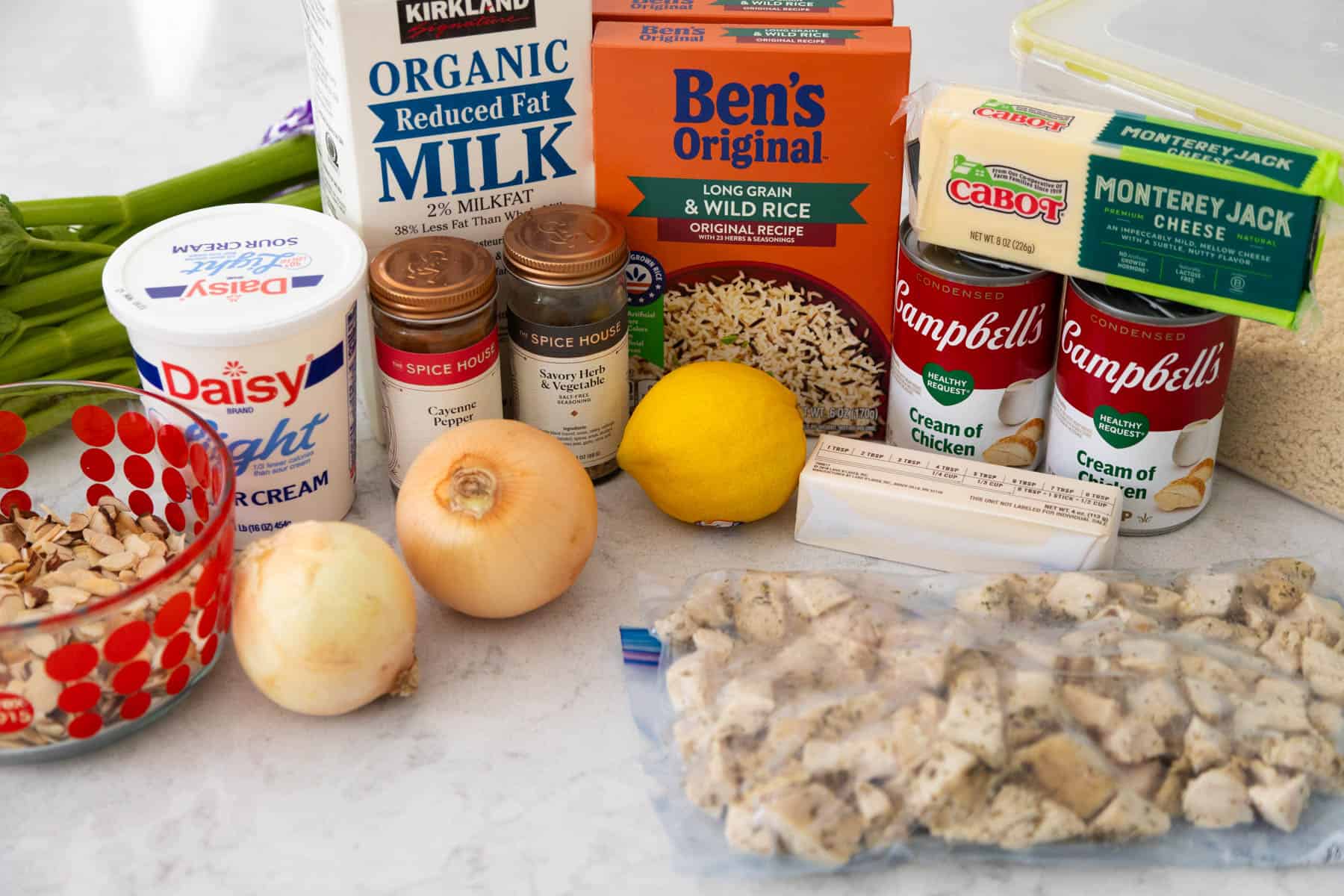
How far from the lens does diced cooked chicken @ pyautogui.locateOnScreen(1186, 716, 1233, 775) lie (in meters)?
0.99

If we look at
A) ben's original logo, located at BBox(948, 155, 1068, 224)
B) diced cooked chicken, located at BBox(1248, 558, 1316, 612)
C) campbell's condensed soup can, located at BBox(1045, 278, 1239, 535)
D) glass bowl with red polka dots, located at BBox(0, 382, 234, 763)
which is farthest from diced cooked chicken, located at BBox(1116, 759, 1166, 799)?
glass bowl with red polka dots, located at BBox(0, 382, 234, 763)

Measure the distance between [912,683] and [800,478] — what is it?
0.84ft

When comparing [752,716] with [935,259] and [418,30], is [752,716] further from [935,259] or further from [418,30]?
[418,30]

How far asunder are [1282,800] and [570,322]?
2.16 ft

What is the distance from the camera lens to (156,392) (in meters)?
1.19

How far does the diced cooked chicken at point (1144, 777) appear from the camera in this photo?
0.99 m

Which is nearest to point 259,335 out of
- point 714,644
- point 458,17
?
point 458,17

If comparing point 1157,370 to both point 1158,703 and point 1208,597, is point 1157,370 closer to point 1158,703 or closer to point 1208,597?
point 1208,597

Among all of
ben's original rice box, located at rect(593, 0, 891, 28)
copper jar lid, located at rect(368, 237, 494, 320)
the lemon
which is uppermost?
ben's original rice box, located at rect(593, 0, 891, 28)

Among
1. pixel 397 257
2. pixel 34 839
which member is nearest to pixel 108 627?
pixel 34 839

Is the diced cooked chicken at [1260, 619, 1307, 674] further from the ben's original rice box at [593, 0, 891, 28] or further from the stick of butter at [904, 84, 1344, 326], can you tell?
the ben's original rice box at [593, 0, 891, 28]

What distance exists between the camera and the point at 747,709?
103cm

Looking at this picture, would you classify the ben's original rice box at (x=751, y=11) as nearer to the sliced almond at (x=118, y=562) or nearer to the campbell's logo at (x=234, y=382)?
the campbell's logo at (x=234, y=382)

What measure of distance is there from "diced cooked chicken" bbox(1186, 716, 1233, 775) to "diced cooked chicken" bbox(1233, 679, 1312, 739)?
0.02 metres
